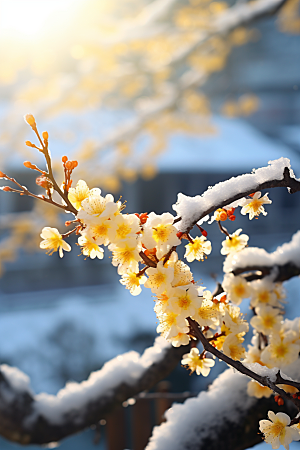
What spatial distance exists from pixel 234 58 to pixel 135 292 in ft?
31.0

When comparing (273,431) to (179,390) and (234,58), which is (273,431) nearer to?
(179,390)

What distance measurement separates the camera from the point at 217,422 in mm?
785

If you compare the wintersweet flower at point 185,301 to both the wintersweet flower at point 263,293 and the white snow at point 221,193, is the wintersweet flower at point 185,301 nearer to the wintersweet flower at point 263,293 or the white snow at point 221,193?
the white snow at point 221,193

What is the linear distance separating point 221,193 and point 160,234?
0.37 feet

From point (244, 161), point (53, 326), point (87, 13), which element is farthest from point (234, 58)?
point (53, 326)

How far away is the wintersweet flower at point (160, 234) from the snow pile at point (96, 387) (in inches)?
22.1

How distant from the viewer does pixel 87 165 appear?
3.63m

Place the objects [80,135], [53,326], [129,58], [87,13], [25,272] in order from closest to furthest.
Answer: [87,13] → [53,326] → [25,272] → [80,135] → [129,58]

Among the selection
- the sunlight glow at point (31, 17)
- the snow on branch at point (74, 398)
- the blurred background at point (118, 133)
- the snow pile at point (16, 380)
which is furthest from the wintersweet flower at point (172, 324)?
the sunlight glow at point (31, 17)

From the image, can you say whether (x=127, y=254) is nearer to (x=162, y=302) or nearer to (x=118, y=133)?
(x=162, y=302)

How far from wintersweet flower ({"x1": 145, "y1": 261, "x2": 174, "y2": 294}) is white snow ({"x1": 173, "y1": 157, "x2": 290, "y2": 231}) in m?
0.07

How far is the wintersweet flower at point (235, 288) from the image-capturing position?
670 mm

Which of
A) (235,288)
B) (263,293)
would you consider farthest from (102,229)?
(263,293)

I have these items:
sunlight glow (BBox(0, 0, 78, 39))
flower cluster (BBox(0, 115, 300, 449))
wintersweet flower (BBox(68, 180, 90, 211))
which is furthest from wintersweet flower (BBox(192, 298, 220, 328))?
sunlight glow (BBox(0, 0, 78, 39))
